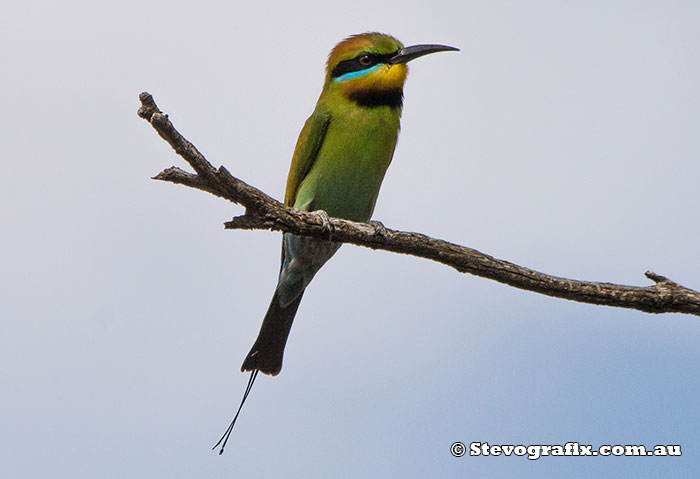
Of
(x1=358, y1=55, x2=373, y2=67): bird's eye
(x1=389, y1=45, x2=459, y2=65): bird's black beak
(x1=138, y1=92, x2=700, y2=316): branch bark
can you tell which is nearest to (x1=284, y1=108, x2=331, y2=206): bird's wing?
(x1=358, y1=55, x2=373, y2=67): bird's eye

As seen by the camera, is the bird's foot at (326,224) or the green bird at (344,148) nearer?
the bird's foot at (326,224)

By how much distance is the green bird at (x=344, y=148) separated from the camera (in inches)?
144

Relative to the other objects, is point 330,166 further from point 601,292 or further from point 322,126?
point 601,292

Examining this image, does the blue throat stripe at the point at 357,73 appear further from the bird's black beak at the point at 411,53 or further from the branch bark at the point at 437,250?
the branch bark at the point at 437,250

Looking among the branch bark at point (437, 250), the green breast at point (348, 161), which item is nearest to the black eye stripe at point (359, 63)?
the green breast at point (348, 161)

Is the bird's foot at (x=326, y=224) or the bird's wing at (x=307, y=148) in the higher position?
the bird's wing at (x=307, y=148)

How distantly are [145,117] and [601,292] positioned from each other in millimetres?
1620

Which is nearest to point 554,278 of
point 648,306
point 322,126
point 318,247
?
point 648,306

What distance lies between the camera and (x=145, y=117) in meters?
2.32

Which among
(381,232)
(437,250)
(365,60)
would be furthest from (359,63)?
(437,250)

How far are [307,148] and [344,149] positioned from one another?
0.19 meters

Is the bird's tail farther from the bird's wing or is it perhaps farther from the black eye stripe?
the black eye stripe

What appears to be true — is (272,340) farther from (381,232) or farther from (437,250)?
(437,250)

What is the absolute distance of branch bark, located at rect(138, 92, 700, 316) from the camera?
2.51 metres
